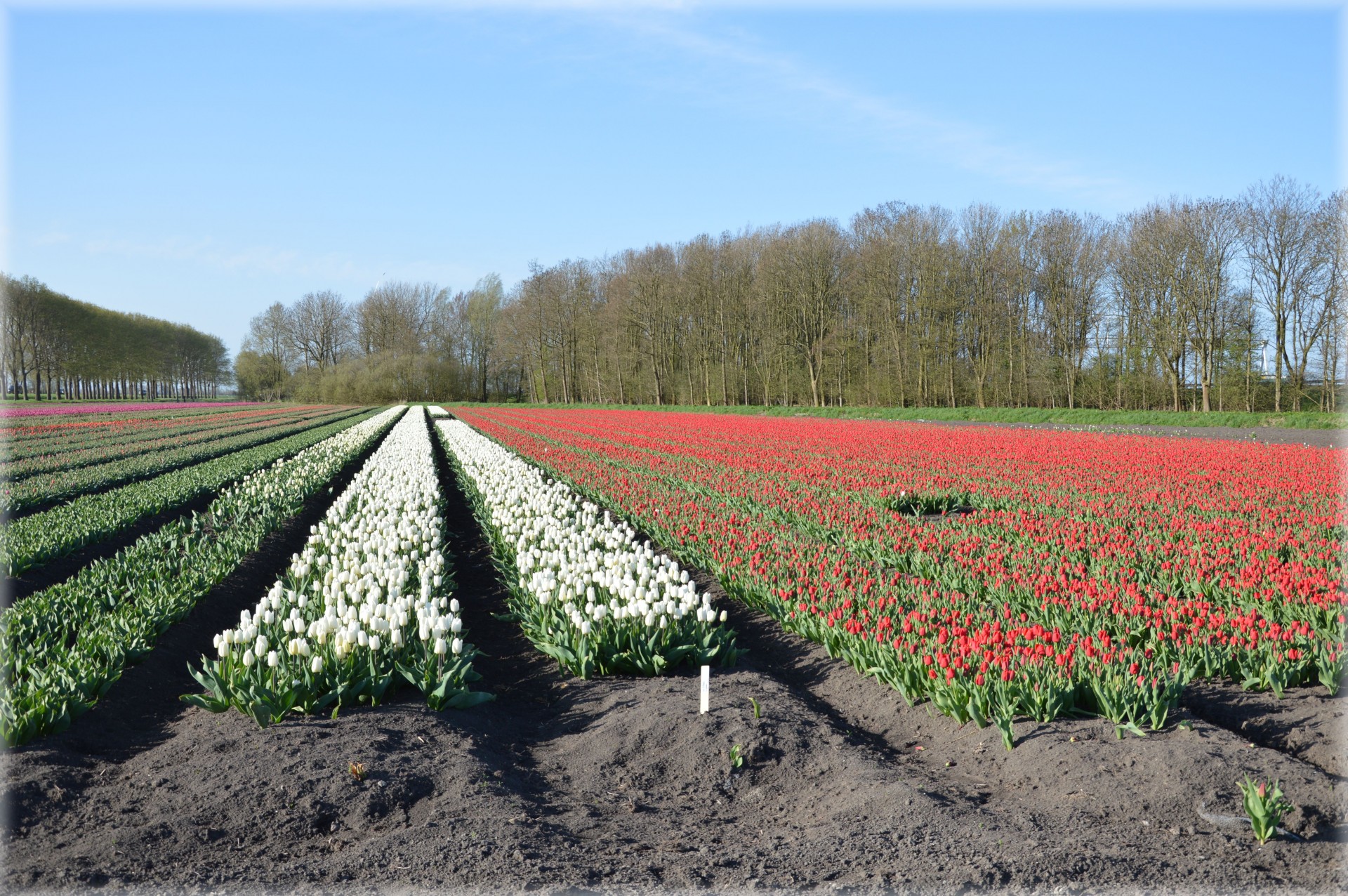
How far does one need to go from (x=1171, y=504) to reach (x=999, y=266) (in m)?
34.3

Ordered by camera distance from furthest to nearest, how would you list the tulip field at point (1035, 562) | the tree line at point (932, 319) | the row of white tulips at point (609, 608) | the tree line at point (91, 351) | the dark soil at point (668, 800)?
the tree line at point (91, 351) → the tree line at point (932, 319) → the row of white tulips at point (609, 608) → the tulip field at point (1035, 562) → the dark soil at point (668, 800)

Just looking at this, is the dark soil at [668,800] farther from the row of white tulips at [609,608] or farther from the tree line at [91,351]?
the tree line at [91,351]

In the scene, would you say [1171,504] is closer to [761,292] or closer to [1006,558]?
[1006,558]

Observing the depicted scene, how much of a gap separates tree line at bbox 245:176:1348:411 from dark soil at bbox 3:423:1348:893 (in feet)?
105

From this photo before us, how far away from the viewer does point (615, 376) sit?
60031 mm

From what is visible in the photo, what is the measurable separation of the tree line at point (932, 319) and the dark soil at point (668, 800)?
32.1 metres

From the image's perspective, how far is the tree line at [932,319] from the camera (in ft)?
108

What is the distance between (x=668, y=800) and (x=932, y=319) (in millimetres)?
41441

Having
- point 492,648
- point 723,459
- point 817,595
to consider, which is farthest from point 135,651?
point 723,459

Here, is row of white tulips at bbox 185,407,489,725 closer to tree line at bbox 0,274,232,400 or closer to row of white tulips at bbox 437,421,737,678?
row of white tulips at bbox 437,421,737,678

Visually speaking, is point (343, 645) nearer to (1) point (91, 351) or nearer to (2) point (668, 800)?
(2) point (668, 800)

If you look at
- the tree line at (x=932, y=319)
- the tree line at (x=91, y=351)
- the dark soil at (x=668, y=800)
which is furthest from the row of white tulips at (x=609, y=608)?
the tree line at (x=91, y=351)

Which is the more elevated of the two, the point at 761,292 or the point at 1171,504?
the point at 761,292

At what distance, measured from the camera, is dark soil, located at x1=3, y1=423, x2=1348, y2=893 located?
3.14 metres
